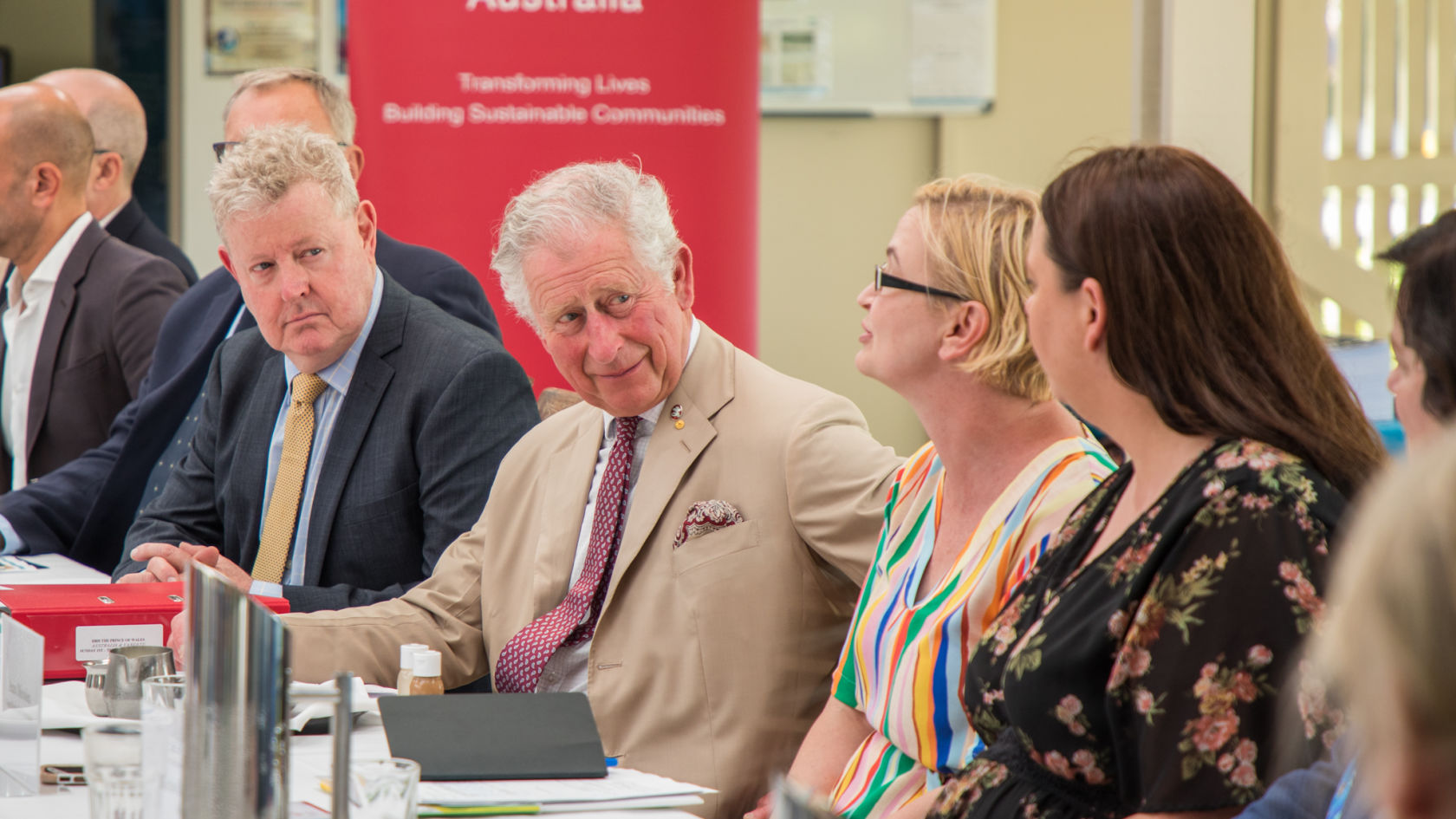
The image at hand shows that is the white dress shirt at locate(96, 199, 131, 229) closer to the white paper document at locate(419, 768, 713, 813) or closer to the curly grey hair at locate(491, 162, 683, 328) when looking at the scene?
the curly grey hair at locate(491, 162, 683, 328)

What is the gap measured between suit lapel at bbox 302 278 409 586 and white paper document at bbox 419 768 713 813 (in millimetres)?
→ 1308

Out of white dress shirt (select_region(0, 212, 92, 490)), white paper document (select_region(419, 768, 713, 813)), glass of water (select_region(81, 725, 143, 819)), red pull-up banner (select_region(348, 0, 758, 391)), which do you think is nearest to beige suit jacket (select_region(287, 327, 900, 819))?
white paper document (select_region(419, 768, 713, 813))

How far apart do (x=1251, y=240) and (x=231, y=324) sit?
8.72ft

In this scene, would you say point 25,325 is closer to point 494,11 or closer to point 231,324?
point 231,324

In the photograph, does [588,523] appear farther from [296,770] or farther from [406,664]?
[296,770]

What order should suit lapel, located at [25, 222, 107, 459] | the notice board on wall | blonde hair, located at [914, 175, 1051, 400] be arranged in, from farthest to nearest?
1. the notice board on wall
2. suit lapel, located at [25, 222, 107, 459]
3. blonde hair, located at [914, 175, 1051, 400]

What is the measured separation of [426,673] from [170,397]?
1913mm

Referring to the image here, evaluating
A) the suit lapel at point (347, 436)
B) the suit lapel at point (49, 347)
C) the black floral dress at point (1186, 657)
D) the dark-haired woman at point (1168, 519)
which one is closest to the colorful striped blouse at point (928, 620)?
the dark-haired woman at point (1168, 519)

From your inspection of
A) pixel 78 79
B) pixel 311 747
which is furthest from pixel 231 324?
pixel 78 79

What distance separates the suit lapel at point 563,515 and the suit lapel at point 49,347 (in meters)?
2.35

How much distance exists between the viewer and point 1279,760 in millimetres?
1396

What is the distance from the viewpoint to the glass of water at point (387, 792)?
133 centimetres

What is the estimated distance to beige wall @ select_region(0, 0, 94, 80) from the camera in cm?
684

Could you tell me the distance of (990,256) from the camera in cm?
201
